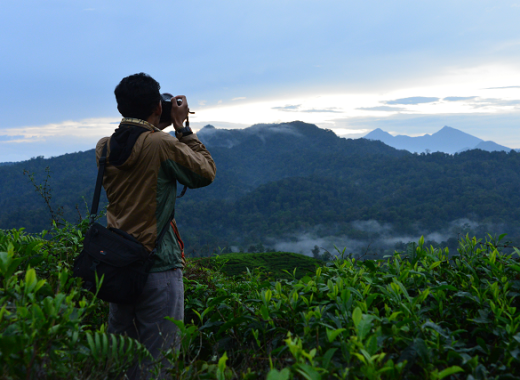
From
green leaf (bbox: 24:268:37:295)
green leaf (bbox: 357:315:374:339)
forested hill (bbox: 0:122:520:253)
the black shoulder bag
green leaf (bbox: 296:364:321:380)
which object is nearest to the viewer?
green leaf (bbox: 296:364:321:380)

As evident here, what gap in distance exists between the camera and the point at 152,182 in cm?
229

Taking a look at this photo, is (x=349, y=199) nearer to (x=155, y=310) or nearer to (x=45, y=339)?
(x=155, y=310)

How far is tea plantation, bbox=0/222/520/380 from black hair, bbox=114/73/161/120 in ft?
3.42

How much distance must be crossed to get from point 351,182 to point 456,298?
142250 millimetres

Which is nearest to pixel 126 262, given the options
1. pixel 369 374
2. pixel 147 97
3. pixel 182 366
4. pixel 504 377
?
pixel 182 366

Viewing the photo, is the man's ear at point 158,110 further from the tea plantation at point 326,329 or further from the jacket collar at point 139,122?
the tea plantation at point 326,329

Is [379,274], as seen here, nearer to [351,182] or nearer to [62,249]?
[62,249]

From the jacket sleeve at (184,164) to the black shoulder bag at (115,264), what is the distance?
0.48 meters

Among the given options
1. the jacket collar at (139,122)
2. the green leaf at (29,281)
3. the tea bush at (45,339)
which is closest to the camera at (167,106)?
the jacket collar at (139,122)

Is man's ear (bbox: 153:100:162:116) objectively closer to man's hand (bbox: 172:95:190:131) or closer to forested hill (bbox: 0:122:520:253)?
man's hand (bbox: 172:95:190:131)

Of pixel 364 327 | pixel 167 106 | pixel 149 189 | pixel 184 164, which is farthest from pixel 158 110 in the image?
pixel 364 327

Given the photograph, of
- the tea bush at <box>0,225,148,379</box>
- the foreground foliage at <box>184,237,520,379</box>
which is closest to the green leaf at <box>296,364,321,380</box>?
the foreground foliage at <box>184,237,520,379</box>

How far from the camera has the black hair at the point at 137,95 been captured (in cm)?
240

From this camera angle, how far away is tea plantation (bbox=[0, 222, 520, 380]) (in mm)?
1269
